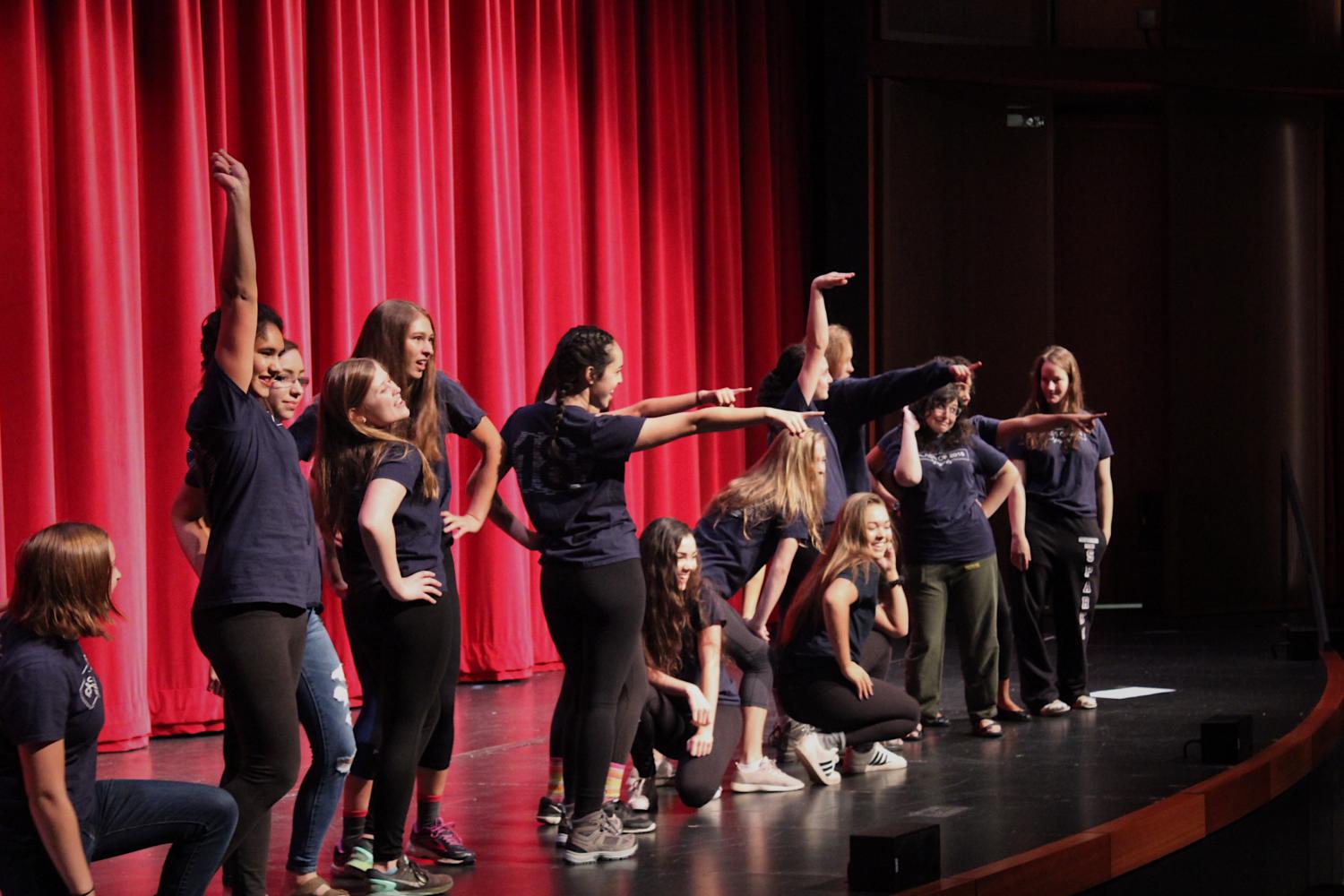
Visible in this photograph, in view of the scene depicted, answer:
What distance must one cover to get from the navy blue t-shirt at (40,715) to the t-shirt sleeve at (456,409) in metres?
1.17

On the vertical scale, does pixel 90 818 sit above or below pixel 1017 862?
above

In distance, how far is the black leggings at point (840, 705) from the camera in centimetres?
457

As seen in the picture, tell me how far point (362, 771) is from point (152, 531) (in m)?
2.33

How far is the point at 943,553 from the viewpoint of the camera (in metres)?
5.34

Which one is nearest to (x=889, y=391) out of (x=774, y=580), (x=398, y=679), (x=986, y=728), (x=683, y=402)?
(x=683, y=402)

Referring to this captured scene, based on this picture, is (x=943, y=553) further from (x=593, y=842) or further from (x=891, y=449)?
(x=593, y=842)

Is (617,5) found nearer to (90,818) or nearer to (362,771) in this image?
(362,771)

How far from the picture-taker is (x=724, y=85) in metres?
7.96

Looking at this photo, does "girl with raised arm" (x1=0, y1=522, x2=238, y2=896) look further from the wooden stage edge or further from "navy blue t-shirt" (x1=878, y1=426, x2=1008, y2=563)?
"navy blue t-shirt" (x1=878, y1=426, x2=1008, y2=563)

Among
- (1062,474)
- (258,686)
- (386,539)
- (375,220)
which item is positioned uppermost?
(375,220)

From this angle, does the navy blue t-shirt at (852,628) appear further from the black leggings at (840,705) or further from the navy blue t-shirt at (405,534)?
the navy blue t-shirt at (405,534)

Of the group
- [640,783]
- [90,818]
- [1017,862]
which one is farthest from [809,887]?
[90,818]

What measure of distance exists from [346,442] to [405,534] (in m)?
0.21

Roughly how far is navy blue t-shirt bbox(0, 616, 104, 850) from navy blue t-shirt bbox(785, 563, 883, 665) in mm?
2362
